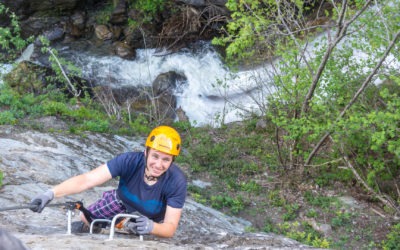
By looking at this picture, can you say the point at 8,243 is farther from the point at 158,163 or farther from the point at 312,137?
the point at 312,137

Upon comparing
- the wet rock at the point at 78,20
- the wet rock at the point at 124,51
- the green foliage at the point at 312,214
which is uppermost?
the wet rock at the point at 78,20

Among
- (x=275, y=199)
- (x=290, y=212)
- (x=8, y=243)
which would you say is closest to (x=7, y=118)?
(x=275, y=199)

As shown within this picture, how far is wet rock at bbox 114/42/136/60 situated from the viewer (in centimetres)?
1588

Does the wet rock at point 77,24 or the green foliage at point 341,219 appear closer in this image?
the green foliage at point 341,219

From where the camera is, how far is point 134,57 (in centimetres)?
1600

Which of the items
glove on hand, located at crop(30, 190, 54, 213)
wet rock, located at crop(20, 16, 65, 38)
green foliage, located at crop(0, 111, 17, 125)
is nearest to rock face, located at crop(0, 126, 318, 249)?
glove on hand, located at crop(30, 190, 54, 213)

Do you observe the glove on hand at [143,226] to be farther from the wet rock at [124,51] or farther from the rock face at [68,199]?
the wet rock at [124,51]

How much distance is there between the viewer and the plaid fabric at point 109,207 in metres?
3.75

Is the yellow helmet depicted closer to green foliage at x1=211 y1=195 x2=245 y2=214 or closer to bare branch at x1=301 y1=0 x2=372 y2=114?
bare branch at x1=301 y1=0 x2=372 y2=114

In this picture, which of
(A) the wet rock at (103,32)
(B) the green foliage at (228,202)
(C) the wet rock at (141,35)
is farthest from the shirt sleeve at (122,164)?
(A) the wet rock at (103,32)

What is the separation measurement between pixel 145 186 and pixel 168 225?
16.6 inches

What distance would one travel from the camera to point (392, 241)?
673 centimetres

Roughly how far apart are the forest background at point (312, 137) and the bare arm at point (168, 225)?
3.67 meters

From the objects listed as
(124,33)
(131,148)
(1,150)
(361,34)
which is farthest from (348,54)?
(124,33)
